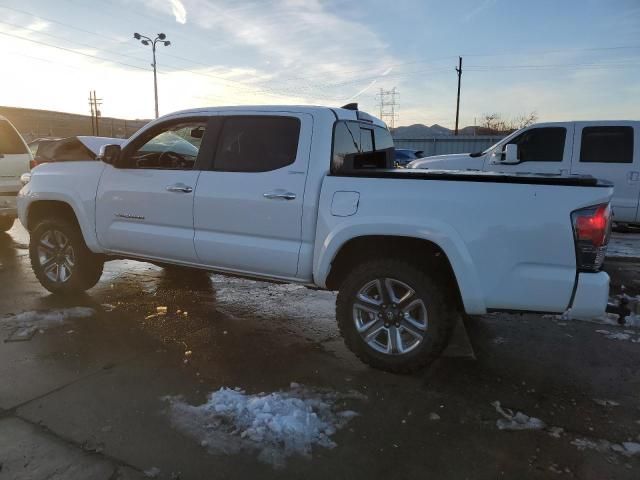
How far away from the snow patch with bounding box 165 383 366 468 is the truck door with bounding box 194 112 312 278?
1.06 metres

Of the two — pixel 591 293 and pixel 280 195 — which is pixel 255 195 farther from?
pixel 591 293

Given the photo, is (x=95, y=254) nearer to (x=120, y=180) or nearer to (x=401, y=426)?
(x=120, y=180)

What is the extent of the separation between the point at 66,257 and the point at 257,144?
2.74 meters

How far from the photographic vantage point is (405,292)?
357cm

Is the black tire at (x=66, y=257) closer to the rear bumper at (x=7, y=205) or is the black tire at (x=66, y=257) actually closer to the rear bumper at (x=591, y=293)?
the rear bumper at (x=7, y=205)

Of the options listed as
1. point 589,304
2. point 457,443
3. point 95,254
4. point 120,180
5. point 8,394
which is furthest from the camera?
point 95,254

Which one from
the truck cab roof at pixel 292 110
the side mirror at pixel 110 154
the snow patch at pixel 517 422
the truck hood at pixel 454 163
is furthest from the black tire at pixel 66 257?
the truck hood at pixel 454 163

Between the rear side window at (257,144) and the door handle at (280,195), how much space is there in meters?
0.23

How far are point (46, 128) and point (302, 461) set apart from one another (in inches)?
3192

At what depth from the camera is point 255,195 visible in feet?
12.8

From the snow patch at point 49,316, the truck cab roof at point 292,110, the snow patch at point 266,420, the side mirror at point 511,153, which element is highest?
the truck cab roof at point 292,110

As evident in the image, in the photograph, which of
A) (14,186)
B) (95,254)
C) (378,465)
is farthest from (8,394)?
(14,186)

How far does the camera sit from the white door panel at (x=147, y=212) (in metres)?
4.29

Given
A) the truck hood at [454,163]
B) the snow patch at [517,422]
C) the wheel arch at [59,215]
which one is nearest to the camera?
the snow patch at [517,422]
